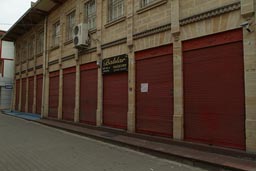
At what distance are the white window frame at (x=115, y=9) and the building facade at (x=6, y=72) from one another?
19464mm

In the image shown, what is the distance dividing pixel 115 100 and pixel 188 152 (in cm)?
485

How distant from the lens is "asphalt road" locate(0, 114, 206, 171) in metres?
6.43

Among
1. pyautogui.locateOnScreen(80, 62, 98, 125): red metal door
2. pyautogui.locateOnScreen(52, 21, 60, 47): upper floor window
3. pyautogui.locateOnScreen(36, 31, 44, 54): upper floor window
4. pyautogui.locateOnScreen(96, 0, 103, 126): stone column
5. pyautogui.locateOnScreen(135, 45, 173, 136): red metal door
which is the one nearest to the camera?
pyautogui.locateOnScreen(135, 45, 173, 136): red metal door

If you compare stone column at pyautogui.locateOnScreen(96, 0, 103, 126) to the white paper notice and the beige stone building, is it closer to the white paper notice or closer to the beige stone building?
the beige stone building

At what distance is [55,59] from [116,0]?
711 cm

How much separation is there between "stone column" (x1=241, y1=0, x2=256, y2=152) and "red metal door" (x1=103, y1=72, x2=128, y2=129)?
206 inches

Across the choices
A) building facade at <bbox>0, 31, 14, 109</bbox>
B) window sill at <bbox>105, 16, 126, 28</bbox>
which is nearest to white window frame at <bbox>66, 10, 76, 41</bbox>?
window sill at <bbox>105, 16, 126, 28</bbox>

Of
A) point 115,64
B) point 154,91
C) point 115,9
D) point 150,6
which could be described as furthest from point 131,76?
point 115,9

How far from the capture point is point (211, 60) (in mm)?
7598

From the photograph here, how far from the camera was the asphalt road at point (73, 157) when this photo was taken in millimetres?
6430

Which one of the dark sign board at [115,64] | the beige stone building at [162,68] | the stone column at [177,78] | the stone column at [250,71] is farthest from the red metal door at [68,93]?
the stone column at [250,71]

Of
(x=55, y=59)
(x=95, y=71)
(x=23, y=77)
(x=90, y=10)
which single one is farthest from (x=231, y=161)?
(x=23, y=77)

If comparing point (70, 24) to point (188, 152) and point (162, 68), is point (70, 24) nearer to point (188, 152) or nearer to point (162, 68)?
point (162, 68)

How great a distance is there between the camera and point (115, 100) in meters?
11.4
